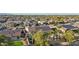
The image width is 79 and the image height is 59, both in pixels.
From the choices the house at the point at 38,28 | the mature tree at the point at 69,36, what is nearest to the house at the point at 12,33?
the house at the point at 38,28

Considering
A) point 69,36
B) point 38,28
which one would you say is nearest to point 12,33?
point 38,28

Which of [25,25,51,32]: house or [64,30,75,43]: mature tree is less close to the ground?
[25,25,51,32]: house

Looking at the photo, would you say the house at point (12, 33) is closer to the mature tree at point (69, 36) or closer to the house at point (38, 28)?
the house at point (38, 28)

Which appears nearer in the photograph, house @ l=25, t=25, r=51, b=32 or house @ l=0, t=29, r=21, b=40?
house @ l=0, t=29, r=21, b=40

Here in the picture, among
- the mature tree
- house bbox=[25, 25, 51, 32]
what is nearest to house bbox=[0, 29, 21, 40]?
house bbox=[25, 25, 51, 32]

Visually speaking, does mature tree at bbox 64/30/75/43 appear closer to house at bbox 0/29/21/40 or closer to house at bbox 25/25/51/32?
house at bbox 25/25/51/32

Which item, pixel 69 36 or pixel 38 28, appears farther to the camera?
pixel 38 28

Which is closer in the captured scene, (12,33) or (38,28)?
(12,33)

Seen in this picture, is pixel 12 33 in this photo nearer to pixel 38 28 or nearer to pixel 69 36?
pixel 38 28

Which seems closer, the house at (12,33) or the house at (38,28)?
the house at (12,33)
